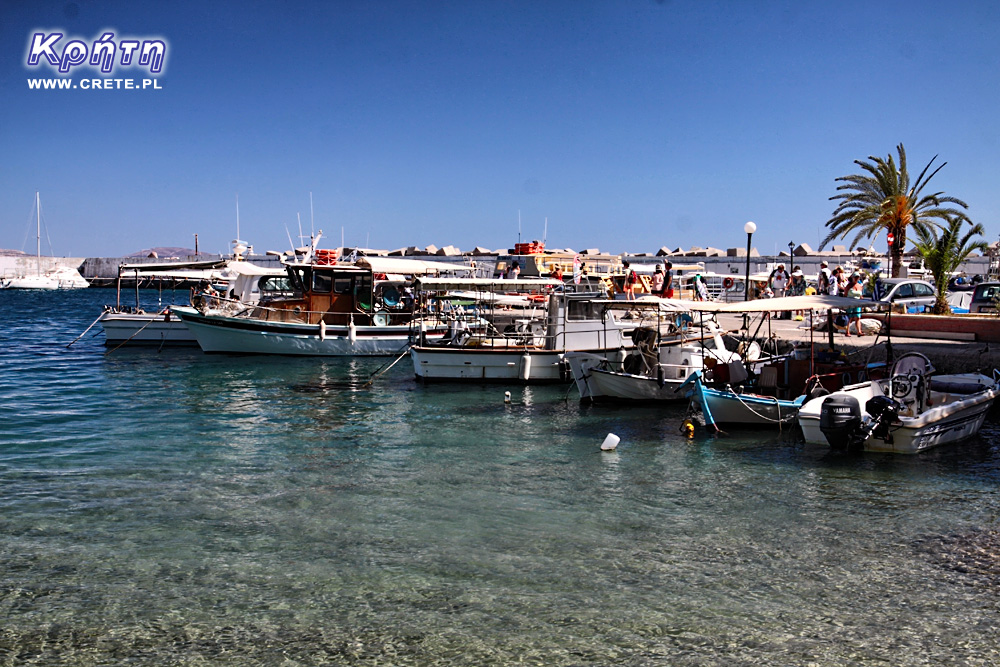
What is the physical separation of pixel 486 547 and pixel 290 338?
22256 millimetres

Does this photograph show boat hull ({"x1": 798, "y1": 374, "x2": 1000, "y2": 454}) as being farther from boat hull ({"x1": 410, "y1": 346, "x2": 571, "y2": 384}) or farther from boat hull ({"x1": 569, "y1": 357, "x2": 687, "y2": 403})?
boat hull ({"x1": 410, "y1": 346, "x2": 571, "y2": 384})

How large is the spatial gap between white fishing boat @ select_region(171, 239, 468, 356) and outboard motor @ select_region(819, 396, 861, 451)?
1715 cm

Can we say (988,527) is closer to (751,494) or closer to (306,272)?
(751,494)

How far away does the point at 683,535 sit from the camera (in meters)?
9.66

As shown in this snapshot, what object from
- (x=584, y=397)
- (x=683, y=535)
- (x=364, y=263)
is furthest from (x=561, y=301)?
(x=683, y=535)

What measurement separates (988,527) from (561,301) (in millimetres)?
14071

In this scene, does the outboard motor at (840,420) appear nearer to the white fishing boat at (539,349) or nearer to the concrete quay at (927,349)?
the concrete quay at (927,349)

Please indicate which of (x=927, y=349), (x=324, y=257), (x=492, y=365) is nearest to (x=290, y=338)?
(x=324, y=257)

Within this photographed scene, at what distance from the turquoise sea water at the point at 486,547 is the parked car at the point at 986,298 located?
9.47m

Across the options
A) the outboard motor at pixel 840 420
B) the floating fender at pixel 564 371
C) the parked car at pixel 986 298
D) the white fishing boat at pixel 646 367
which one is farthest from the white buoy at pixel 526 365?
the parked car at pixel 986 298

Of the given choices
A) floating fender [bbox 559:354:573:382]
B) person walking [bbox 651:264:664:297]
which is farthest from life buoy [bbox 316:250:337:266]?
floating fender [bbox 559:354:573:382]

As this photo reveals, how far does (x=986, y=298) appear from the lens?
24969 millimetres

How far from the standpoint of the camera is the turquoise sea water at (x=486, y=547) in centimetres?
696

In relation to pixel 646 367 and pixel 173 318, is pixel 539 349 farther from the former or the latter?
pixel 173 318
